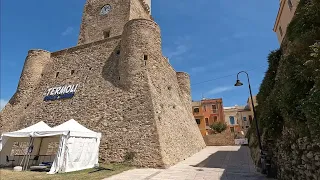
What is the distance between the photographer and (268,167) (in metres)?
7.88

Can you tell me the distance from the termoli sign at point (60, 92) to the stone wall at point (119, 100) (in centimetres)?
45

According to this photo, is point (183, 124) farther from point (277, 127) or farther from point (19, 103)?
point (19, 103)

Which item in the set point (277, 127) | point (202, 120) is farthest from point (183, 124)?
point (202, 120)

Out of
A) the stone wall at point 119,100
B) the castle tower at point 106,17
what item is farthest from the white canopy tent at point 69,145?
the castle tower at point 106,17

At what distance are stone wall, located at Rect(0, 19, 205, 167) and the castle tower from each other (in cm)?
407

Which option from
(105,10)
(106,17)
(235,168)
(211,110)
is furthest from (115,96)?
(211,110)

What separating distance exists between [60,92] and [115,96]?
233 inches

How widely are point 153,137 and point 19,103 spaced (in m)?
13.9

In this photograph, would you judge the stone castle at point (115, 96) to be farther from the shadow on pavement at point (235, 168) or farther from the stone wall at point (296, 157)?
the stone wall at point (296, 157)

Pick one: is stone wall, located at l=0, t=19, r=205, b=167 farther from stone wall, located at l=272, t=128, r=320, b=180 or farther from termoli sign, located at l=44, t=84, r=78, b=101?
stone wall, located at l=272, t=128, r=320, b=180

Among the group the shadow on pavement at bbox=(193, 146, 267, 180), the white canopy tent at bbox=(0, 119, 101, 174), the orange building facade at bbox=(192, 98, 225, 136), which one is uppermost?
the orange building facade at bbox=(192, 98, 225, 136)

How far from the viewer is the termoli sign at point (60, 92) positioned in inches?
641

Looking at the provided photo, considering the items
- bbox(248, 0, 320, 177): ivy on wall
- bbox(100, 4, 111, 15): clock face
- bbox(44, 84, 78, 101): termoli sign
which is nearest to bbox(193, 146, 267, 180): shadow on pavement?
bbox(248, 0, 320, 177): ivy on wall

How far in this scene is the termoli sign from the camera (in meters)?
16.3
